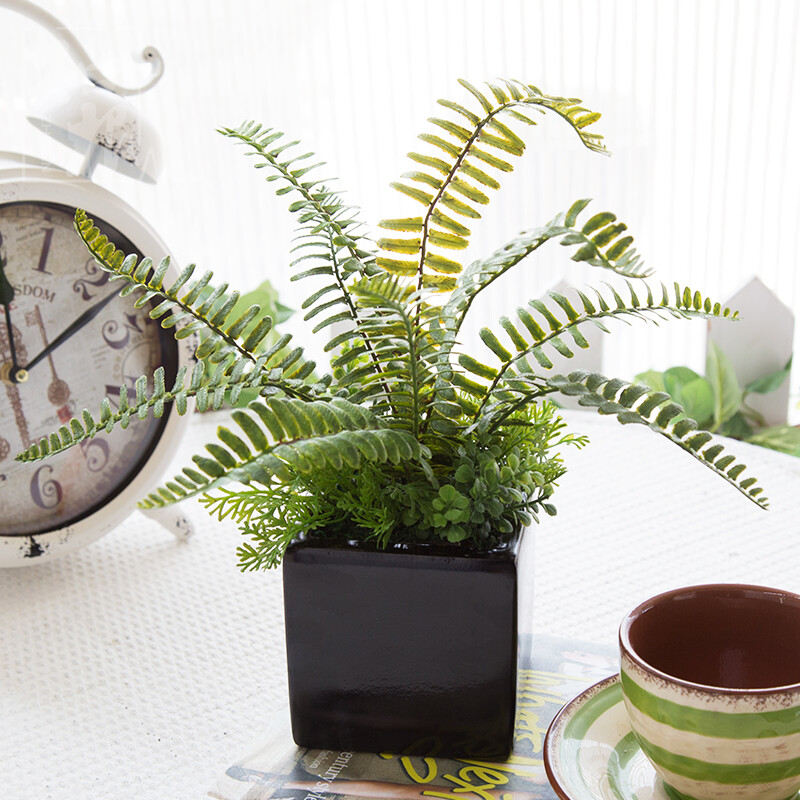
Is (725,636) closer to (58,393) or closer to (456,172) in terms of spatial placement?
(456,172)

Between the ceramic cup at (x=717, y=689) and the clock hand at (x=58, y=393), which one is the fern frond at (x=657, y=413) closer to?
the ceramic cup at (x=717, y=689)

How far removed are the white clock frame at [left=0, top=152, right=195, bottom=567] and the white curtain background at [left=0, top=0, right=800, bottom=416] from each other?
553 millimetres

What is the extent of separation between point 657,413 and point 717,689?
0.35 ft

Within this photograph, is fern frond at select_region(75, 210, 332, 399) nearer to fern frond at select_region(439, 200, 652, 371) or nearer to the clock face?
fern frond at select_region(439, 200, 652, 371)

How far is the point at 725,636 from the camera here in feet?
1.35

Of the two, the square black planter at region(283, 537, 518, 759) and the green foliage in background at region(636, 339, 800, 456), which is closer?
the square black planter at region(283, 537, 518, 759)

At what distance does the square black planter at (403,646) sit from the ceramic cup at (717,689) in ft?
0.21

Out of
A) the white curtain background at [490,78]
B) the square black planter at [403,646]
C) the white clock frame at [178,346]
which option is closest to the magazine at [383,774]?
the square black planter at [403,646]

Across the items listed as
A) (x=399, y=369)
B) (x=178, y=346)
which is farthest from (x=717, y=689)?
(x=178, y=346)

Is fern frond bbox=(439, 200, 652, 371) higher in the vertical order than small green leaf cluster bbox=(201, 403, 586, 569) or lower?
higher

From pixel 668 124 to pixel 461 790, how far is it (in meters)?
1.15

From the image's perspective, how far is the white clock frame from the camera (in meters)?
0.65

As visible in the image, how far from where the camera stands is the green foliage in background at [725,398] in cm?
100

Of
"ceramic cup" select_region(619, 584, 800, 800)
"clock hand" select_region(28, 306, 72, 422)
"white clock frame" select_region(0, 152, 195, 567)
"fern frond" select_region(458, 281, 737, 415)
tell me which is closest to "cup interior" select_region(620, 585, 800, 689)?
"ceramic cup" select_region(619, 584, 800, 800)
